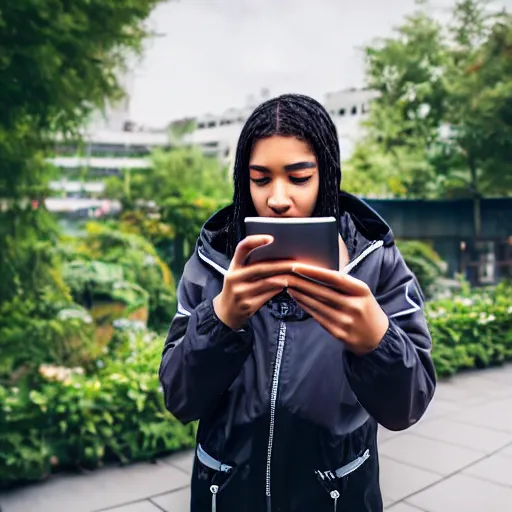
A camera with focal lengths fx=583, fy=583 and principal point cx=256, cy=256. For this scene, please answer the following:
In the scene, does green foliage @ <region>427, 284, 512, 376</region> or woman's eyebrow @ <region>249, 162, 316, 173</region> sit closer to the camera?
woman's eyebrow @ <region>249, 162, 316, 173</region>

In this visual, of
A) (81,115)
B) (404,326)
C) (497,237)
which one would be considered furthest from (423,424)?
(497,237)

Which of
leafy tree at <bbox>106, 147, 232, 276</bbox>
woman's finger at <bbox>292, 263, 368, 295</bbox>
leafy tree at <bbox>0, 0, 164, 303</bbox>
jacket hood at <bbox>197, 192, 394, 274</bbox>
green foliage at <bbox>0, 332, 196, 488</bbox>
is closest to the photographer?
woman's finger at <bbox>292, 263, 368, 295</bbox>

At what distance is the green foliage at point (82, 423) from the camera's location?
12.6 feet

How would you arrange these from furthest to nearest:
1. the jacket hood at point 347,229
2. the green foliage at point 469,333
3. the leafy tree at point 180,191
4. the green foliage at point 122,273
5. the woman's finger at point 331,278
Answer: the leafy tree at point 180,191
the green foliage at point 469,333
the green foliage at point 122,273
the jacket hood at point 347,229
the woman's finger at point 331,278

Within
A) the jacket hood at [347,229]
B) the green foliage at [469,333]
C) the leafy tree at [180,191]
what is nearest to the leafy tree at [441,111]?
the green foliage at [469,333]

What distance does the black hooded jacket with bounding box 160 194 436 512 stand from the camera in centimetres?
116

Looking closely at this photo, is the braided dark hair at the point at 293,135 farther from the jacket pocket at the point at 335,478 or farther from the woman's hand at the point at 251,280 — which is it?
the jacket pocket at the point at 335,478

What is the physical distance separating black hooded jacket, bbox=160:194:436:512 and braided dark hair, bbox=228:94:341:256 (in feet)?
0.39

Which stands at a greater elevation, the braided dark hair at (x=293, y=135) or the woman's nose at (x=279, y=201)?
the braided dark hair at (x=293, y=135)

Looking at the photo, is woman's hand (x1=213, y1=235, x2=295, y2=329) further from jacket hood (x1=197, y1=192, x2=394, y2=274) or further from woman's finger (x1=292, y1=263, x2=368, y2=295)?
jacket hood (x1=197, y1=192, x2=394, y2=274)

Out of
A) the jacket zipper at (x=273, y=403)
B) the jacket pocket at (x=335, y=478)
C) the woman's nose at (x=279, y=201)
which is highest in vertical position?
the woman's nose at (x=279, y=201)

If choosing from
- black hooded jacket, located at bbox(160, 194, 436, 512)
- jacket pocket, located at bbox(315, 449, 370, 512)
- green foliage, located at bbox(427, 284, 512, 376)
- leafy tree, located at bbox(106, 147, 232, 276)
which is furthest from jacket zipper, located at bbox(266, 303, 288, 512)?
green foliage, located at bbox(427, 284, 512, 376)

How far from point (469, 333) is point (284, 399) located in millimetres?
7078

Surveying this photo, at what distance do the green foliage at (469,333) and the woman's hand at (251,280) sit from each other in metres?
6.52
